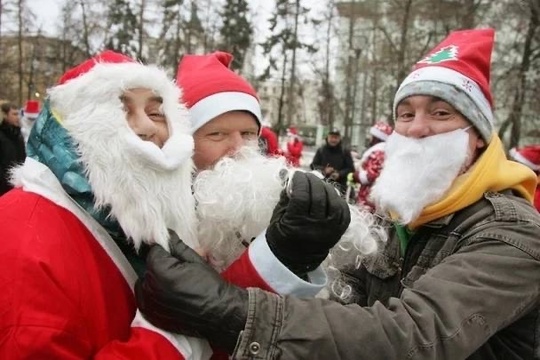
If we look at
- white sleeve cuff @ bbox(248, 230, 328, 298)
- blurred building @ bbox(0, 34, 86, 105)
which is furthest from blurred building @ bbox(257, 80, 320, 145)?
white sleeve cuff @ bbox(248, 230, 328, 298)

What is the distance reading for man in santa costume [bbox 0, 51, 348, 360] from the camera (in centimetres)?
135

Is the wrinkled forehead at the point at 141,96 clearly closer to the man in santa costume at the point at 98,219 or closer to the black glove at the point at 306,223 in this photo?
the man in santa costume at the point at 98,219

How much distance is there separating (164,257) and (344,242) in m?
0.73

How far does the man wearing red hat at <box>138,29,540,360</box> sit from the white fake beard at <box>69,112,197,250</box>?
0.19 metres

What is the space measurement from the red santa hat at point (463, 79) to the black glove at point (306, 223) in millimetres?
738

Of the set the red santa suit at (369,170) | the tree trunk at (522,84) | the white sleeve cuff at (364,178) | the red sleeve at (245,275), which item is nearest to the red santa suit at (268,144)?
the red sleeve at (245,275)

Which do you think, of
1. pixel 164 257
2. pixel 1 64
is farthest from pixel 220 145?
pixel 1 64

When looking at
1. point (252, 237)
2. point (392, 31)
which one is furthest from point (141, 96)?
point (392, 31)

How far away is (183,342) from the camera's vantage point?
1420mm

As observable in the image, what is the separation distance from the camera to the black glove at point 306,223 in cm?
138

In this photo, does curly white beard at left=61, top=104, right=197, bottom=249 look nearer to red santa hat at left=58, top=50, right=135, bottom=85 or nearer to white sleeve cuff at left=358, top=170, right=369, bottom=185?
red santa hat at left=58, top=50, right=135, bottom=85

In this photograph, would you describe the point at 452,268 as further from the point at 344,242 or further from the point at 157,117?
the point at 157,117

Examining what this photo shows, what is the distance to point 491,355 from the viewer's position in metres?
1.64

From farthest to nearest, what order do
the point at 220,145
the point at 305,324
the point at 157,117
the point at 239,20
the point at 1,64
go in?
1. the point at 239,20
2. the point at 1,64
3. the point at 220,145
4. the point at 157,117
5. the point at 305,324
